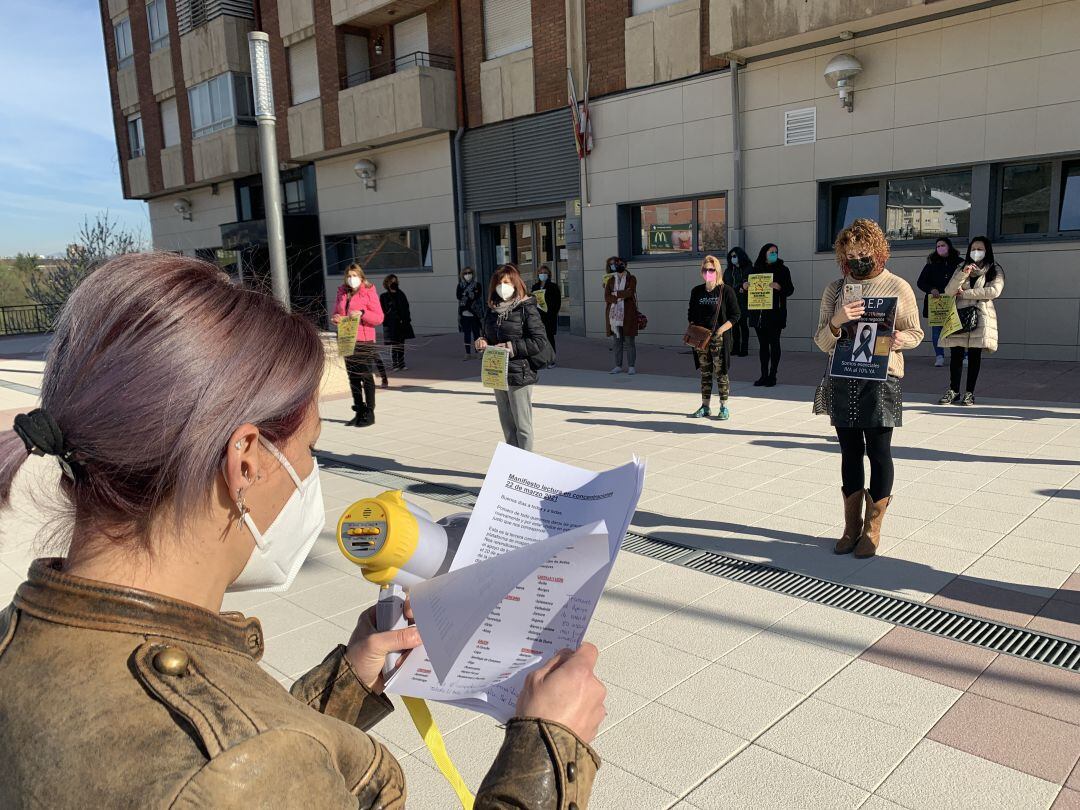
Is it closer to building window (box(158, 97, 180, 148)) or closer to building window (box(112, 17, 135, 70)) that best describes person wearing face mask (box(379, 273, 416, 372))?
building window (box(158, 97, 180, 148))

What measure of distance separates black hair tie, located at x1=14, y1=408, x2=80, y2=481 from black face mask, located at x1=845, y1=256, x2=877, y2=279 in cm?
458

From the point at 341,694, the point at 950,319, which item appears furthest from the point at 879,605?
the point at 950,319

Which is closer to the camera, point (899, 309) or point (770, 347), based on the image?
point (899, 309)

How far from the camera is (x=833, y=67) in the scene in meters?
12.7

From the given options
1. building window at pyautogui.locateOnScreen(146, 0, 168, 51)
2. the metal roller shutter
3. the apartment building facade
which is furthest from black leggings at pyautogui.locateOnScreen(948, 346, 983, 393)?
building window at pyautogui.locateOnScreen(146, 0, 168, 51)

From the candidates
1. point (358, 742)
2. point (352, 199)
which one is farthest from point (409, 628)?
point (352, 199)

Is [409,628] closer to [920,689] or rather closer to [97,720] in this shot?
[97,720]

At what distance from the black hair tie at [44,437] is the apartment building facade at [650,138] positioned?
23.2 ft

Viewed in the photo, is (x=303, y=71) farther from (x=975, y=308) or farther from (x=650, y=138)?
(x=975, y=308)

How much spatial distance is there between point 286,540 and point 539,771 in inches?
23.6

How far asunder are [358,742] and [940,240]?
12218 mm

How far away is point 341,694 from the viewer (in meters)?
1.54

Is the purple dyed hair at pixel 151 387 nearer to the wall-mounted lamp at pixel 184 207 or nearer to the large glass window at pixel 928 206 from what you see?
the large glass window at pixel 928 206

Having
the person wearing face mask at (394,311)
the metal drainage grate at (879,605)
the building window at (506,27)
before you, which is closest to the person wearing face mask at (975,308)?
the metal drainage grate at (879,605)
